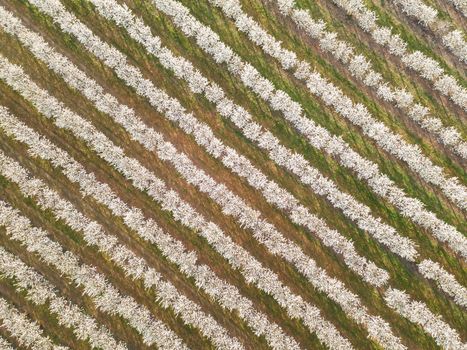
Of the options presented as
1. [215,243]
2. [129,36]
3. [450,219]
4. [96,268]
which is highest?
[129,36]

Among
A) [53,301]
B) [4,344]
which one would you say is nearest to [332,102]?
[53,301]

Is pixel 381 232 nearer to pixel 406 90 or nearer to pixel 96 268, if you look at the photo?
pixel 406 90

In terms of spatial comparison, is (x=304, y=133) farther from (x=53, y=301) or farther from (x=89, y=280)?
(x=53, y=301)

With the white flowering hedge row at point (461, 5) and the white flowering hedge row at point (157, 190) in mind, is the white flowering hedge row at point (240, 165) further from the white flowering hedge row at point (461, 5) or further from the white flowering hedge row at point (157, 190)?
the white flowering hedge row at point (461, 5)

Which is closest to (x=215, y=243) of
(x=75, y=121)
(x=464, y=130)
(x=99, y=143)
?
(x=99, y=143)

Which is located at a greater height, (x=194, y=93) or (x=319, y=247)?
(x=194, y=93)

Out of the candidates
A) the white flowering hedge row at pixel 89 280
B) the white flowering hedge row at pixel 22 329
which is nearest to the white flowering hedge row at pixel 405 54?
the white flowering hedge row at pixel 89 280

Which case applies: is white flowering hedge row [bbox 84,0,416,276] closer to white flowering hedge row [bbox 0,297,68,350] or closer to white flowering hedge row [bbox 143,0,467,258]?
white flowering hedge row [bbox 143,0,467,258]
